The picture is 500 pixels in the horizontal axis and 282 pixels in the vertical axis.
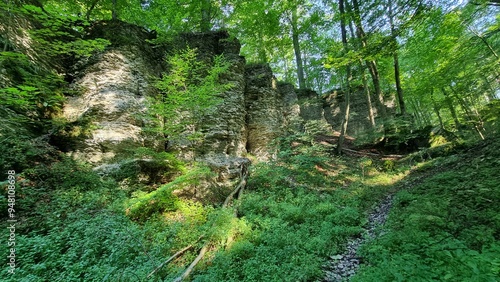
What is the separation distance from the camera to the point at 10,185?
14.3ft

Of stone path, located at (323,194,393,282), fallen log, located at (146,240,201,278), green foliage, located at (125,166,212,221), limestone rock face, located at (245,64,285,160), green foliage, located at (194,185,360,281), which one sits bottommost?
stone path, located at (323,194,393,282)

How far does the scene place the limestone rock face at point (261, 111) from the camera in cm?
1152

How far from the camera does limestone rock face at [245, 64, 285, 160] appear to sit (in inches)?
454

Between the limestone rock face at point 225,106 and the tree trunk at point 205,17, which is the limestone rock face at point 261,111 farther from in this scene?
the tree trunk at point 205,17

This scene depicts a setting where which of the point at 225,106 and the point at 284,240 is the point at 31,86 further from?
the point at 284,240

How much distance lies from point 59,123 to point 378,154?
16.0 metres

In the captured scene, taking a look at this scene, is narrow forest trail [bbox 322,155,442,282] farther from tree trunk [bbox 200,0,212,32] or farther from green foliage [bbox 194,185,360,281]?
tree trunk [bbox 200,0,212,32]

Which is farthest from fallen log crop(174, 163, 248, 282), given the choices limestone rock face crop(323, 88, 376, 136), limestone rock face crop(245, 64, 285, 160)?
limestone rock face crop(323, 88, 376, 136)

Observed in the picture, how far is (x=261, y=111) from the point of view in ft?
39.7

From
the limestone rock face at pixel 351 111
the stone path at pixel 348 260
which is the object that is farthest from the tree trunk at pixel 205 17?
the limestone rock face at pixel 351 111

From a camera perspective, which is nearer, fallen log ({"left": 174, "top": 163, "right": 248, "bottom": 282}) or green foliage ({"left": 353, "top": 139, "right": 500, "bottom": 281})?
green foliage ({"left": 353, "top": 139, "right": 500, "bottom": 281})

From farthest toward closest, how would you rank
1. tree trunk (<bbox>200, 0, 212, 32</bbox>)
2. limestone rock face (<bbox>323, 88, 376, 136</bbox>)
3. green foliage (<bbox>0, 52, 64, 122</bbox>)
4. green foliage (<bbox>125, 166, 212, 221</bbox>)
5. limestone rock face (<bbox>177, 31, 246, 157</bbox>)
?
limestone rock face (<bbox>323, 88, 376, 136</bbox>)
tree trunk (<bbox>200, 0, 212, 32</bbox>)
limestone rock face (<bbox>177, 31, 246, 157</bbox>)
green foliage (<bbox>0, 52, 64, 122</bbox>)
green foliage (<bbox>125, 166, 212, 221</bbox>)

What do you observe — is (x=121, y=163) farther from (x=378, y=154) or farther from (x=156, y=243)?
(x=378, y=154)

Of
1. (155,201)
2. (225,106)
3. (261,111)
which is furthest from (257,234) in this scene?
(261,111)
